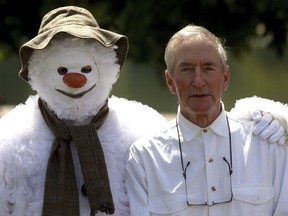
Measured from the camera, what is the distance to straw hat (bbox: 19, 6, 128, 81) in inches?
170

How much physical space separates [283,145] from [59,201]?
3.69 ft

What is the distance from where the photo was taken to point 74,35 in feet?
14.1

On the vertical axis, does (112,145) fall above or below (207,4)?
below

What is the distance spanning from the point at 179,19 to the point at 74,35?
3968mm

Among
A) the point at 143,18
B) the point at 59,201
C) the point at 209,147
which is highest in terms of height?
the point at 143,18

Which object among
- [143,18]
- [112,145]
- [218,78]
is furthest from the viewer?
[143,18]

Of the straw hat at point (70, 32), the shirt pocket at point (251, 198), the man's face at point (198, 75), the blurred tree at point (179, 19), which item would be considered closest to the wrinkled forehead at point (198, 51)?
the man's face at point (198, 75)

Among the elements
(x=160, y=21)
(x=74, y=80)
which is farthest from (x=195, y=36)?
(x=160, y=21)

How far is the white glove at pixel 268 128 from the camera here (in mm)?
4121

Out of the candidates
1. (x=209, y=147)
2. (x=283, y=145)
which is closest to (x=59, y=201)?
(x=209, y=147)

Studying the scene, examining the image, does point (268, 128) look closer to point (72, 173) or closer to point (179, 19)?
point (72, 173)

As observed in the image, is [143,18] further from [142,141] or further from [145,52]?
[142,141]

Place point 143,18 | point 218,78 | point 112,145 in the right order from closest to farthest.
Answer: point 218,78 → point 112,145 → point 143,18

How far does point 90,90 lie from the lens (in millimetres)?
4445
